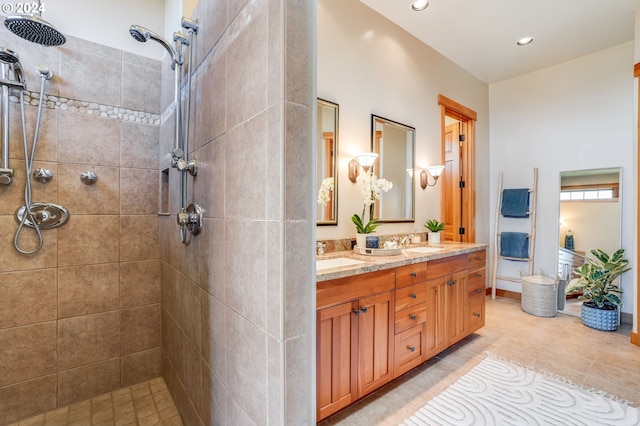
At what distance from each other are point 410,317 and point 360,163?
1243mm

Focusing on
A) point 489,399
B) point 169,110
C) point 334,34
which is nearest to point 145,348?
point 169,110

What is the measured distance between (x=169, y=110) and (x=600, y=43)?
440 centimetres

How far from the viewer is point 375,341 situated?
1729 mm

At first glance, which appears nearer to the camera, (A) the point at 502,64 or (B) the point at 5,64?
(B) the point at 5,64

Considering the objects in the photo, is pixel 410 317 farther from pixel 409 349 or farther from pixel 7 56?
pixel 7 56

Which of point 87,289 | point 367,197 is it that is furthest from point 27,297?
point 367,197

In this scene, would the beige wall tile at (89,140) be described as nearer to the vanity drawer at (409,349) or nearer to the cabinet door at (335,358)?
the cabinet door at (335,358)

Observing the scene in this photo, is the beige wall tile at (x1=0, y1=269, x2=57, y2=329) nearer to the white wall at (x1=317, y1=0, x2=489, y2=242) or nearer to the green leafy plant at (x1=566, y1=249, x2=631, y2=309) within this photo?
the white wall at (x1=317, y1=0, x2=489, y2=242)

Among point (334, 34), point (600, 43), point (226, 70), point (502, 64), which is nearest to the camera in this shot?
point (226, 70)

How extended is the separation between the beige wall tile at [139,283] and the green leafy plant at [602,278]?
4173 mm

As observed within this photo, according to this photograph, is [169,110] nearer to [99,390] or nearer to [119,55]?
[119,55]

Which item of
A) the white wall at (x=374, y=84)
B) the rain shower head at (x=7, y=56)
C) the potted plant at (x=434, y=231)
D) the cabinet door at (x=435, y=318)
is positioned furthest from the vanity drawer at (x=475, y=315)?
the rain shower head at (x=7, y=56)

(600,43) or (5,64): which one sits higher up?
(600,43)

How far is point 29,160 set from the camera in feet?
5.63
